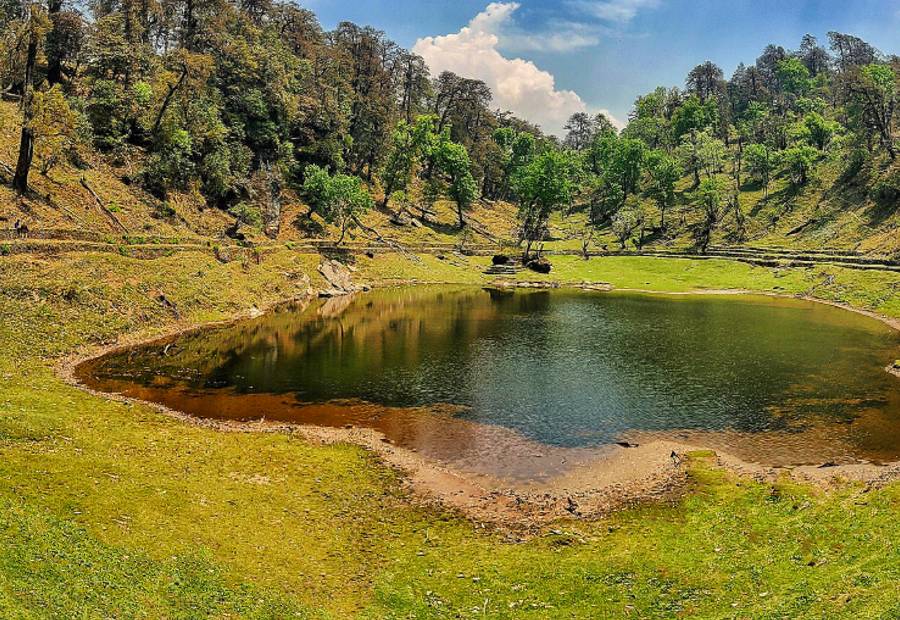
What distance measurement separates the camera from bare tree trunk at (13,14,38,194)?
58.6 m

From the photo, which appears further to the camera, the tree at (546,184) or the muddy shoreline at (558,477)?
the tree at (546,184)

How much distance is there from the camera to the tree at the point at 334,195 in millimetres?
105875

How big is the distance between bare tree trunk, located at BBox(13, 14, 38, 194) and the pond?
25.5 meters

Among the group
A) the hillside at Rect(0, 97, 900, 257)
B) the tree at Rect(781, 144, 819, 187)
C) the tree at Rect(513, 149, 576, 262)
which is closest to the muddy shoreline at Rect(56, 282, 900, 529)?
the hillside at Rect(0, 97, 900, 257)

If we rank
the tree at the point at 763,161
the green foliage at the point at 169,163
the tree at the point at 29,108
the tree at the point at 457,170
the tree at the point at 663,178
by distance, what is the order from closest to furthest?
1. the tree at the point at 29,108
2. the green foliage at the point at 169,163
3. the tree at the point at 663,178
4. the tree at the point at 457,170
5. the tree at the point at 763,161

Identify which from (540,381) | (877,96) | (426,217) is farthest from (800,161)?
(540,381)

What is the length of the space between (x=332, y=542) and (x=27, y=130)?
6074 cm

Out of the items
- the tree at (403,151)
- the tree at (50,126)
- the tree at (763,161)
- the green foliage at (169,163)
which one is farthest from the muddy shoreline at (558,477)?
the tree at (763,161)

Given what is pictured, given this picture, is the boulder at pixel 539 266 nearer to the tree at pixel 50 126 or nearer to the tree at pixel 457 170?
the tree at pixel 457 170

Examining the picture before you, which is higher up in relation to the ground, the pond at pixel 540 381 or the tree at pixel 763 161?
the tree at pixel 763 161

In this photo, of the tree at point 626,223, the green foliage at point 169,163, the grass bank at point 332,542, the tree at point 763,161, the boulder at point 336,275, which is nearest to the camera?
the grass bank at point 332,542

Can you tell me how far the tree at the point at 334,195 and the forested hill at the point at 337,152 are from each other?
1.42 feet

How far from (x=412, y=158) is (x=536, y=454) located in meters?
118

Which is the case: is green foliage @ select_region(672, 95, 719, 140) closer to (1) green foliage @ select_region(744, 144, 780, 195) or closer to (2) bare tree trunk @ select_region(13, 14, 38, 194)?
(1) green foliage @ select_region(744, 144, 780, 195)
